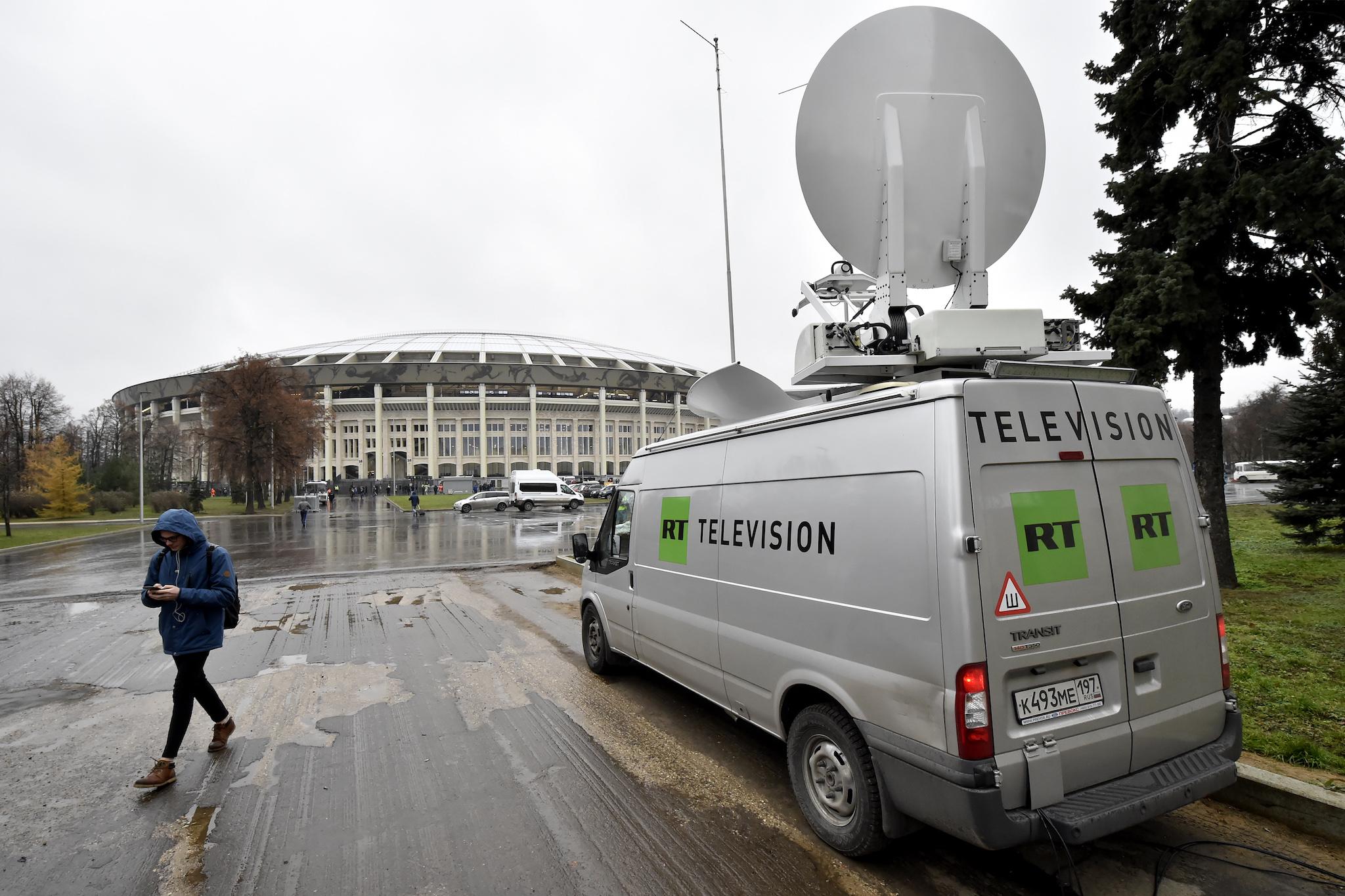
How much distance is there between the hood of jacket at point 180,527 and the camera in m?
4.25

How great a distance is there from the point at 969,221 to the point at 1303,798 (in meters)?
3.82

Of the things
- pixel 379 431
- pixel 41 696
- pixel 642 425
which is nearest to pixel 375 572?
pixel 41 696

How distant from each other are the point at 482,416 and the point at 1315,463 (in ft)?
290

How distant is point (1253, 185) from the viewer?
7.08 m

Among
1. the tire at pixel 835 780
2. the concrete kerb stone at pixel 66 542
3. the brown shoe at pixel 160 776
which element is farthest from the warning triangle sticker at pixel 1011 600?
the concrete kerb stone at pixel 66 542

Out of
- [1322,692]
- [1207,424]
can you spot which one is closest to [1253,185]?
[1207,424]

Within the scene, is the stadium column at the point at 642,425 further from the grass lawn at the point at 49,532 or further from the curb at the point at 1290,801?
the curb at the point at 1290,801

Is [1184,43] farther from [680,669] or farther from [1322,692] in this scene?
[680,669]

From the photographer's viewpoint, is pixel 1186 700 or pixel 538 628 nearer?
pixel 1186 700

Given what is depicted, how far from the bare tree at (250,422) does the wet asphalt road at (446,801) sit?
139ft

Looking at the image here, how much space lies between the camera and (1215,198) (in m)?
7.77

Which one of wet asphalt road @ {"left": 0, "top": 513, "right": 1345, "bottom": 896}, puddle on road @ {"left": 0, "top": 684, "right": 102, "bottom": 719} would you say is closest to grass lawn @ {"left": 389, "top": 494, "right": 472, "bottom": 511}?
puddle on road @ {"left": 0, "top": 684, "right": 102, "bottom": 719}

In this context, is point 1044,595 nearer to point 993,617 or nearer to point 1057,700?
point 993,617

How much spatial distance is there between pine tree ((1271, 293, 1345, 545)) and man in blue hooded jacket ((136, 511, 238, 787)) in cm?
1599
